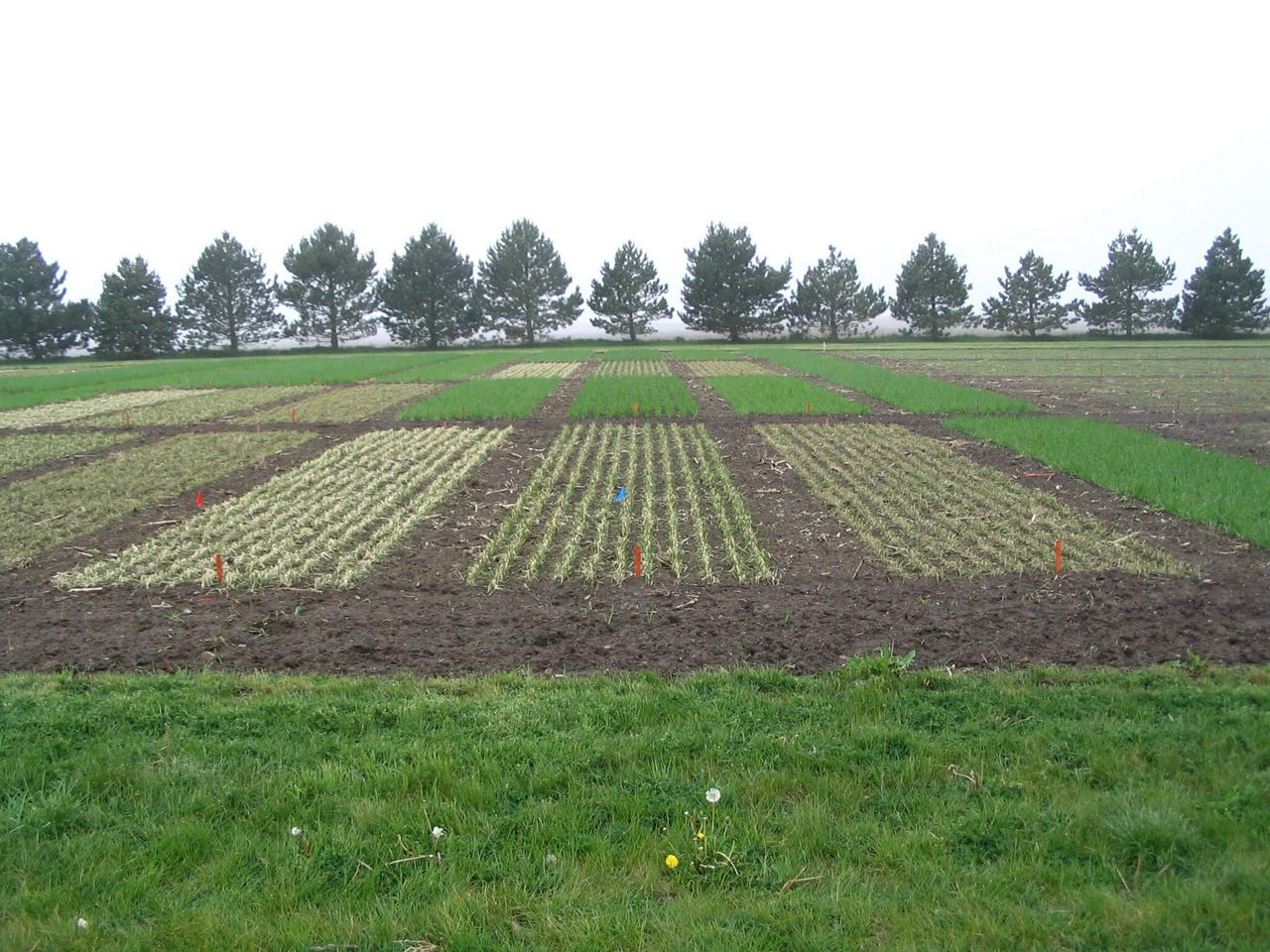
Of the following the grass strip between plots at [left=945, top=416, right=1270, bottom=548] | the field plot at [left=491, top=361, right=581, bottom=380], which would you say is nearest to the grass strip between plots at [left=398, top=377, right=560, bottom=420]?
the field plot at [left=491, top=361, right=581, bottom=380]

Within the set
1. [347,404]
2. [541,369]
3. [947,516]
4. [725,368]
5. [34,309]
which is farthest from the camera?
[34,309]

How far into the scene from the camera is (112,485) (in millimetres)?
14242

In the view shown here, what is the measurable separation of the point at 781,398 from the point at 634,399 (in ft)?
15.0

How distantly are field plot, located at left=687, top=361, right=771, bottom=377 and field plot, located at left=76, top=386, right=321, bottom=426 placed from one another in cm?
1685

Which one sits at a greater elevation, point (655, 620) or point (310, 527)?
point (310, 527)

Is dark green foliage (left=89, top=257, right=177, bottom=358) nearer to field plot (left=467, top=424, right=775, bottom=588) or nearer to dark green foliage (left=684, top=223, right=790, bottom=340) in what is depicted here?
dark green foliage (left=684, top=223, right=790, bottom=340)

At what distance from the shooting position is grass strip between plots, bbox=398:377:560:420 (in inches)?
879

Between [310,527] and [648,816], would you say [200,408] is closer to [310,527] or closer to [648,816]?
[310,527]

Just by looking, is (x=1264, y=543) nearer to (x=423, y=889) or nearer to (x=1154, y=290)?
(x=423, y=889)

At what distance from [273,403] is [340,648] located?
2227cm

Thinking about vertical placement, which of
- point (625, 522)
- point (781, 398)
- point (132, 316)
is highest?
point (132, 316)

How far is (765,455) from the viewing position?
16.3 metres

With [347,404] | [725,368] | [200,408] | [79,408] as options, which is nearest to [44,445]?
[200,408]

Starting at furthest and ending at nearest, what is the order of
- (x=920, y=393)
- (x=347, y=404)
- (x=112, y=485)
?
1. (x=347, y=404)
2. (x=920, y=393)
3. (x=112, y=485)
